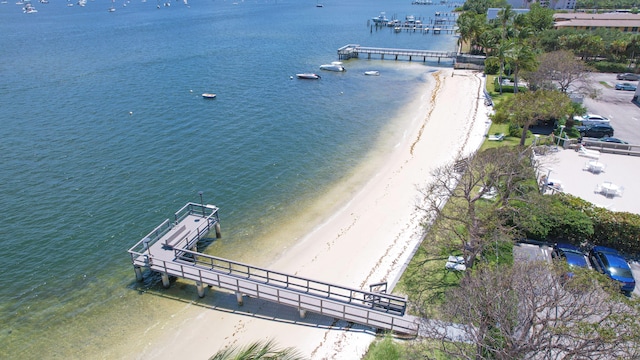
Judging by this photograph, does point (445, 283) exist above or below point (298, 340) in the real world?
above

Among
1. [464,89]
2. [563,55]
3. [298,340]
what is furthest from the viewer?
[464,89]

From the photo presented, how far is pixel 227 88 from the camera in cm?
7125

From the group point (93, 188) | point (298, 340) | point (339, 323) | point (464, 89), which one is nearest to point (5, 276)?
point (93, 188)

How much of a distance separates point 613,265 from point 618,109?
38970mm

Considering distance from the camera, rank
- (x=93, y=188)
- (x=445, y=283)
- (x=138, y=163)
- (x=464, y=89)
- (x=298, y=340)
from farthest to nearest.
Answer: (x=464, y=89) → (x=138, y=163) → (x=93, y=188) → (x=445, y=283) → (x=298, y=340)

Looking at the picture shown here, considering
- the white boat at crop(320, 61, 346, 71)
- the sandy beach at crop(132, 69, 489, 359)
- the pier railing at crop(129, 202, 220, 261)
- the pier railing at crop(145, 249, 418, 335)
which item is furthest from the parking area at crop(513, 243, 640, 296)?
the white boat at crop(320, 61, 346, 71)

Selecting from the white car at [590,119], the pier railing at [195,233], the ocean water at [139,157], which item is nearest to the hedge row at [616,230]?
the ocean water at [139,157]

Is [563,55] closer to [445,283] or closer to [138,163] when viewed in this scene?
[445,283]

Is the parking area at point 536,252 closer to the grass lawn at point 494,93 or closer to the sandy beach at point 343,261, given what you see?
the sandy beach at point 343,261

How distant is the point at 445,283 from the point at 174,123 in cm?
4271

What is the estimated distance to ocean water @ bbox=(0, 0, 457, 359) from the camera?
26375mm

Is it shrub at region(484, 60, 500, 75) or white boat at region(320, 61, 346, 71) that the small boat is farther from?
shrub at region(484, 60, 500, 75)

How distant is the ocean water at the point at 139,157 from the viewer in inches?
1038

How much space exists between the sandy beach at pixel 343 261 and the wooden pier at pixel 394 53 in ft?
158
